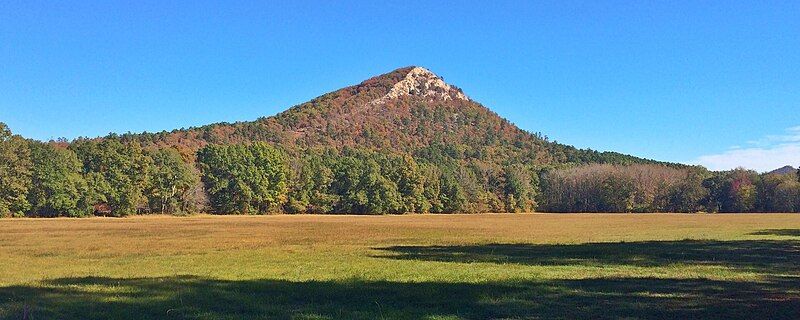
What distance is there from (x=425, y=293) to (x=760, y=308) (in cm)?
710

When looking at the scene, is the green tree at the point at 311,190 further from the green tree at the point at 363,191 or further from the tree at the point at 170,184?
the tree at the point at 170,184

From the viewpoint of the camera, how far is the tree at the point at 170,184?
345 ft

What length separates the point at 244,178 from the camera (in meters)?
118

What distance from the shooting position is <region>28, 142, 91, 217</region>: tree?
290 ft

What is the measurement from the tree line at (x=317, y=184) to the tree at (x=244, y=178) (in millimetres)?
202

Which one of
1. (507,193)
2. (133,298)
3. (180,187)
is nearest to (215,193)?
(180,187)

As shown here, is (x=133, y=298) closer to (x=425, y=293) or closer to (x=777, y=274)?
(x=425, y=293)

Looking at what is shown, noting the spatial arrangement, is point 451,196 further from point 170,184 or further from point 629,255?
point 629,255

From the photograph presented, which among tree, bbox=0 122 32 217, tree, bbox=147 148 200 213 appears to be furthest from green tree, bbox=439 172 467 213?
tree, bbox=0 122 32 217

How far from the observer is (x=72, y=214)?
89.9m

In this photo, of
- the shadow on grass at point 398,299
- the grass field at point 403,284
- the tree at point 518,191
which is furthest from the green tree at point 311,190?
the shadow on grass at point 398,299

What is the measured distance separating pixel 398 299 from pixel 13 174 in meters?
91.0

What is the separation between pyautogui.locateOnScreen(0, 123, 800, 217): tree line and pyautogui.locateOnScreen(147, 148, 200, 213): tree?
18 cm

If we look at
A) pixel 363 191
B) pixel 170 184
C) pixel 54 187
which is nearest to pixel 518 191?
pixel 363 191
